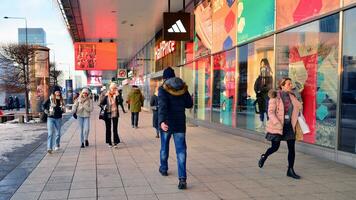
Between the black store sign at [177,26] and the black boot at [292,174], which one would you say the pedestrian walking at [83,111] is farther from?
the black boot at [292,174]

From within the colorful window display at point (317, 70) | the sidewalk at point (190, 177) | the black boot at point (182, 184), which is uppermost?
the colorful window display at point (317, 70)

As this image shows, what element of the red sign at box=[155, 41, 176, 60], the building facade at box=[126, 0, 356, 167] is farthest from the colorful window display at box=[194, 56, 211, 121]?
the red sign at box=[155, 41, 176, 60]

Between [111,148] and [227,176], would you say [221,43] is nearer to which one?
[111,148]

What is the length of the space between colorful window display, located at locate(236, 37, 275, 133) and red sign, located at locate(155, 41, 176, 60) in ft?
33.2

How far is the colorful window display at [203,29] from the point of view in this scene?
52.8 ft

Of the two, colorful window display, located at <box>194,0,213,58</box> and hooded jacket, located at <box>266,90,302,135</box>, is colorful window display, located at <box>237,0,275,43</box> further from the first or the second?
hooded jacket, located at <box>266,90,302,135</box>

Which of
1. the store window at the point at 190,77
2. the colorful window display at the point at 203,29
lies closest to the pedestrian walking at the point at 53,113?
the colorful window display at the point at 203,29

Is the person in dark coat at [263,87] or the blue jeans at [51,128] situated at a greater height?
the person in dark coat at [263,87]

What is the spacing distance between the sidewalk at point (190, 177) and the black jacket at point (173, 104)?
0.92 m

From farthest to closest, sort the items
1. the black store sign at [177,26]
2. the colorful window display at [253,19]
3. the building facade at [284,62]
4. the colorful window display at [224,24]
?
the black store sign at [177,26] → the colorful window display at [224,24] → the colorful window display at [253,19] → the building facade at [284,62]

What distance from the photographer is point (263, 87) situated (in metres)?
11.4

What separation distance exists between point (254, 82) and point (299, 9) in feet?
10.1

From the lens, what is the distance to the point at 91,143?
→ 11516 millimetres

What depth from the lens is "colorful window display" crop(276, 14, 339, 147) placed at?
27.0 feet
